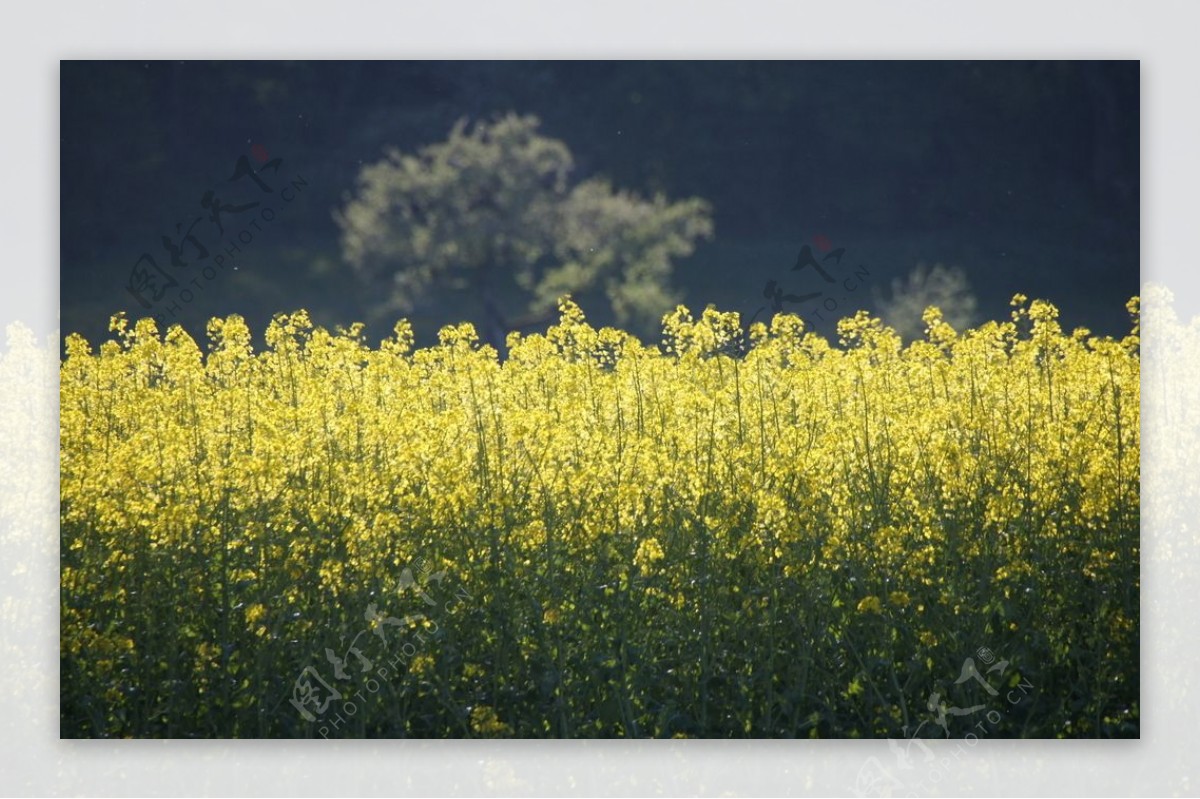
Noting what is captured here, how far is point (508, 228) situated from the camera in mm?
3404

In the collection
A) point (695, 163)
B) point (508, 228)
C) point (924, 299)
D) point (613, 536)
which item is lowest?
point (613, 536)

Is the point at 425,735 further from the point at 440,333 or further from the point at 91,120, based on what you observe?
the point at 91,120

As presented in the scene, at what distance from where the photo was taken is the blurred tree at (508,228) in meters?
3.40

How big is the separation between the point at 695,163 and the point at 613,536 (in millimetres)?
1116

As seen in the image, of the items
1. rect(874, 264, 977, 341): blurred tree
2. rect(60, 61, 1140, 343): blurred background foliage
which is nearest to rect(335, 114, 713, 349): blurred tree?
rect(60, 61, 1140, 343): blurred background foliage

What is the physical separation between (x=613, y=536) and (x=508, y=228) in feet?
3.08

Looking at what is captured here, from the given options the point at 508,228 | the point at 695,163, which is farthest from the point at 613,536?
the point at 695,163

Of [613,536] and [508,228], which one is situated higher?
[508,228]

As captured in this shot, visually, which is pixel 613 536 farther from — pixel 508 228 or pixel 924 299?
pixel 924 299

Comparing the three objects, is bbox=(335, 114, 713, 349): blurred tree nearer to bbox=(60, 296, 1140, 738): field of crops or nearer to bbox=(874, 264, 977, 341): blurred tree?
bbox=(60, 296, 1140, 738): field of crops

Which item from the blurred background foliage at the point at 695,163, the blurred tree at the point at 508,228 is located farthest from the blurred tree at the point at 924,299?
the blurred tree at the point at 508,228

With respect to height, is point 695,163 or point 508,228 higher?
point 695,163

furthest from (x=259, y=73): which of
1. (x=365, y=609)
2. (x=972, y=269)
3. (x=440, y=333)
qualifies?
(x=972, y=269)

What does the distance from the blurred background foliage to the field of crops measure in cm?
12
